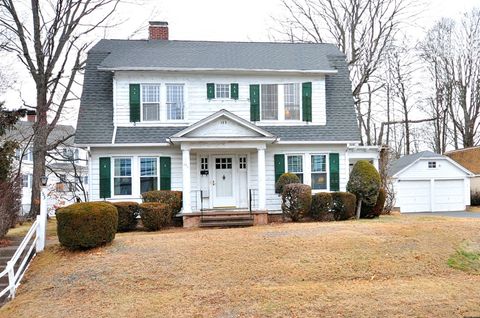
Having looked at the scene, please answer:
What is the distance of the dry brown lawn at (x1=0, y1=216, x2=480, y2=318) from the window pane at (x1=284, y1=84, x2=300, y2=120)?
704 cm

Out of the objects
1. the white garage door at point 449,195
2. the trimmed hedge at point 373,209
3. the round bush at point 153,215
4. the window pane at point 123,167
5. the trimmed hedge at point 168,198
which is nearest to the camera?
the round bush at point 153,215

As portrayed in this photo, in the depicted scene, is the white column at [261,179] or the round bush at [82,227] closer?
the round bush at [82,227]

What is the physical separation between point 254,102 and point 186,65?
3.02 meters

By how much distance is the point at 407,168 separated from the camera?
1128 inches

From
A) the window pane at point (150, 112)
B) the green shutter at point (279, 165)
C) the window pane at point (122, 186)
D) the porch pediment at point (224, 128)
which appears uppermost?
the window pane at point (150, 112)

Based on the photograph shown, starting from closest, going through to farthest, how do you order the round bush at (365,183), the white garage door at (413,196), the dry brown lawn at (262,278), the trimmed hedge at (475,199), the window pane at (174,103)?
the dry brown lawn at (262,278) < the round bush at (365,183) < the window pane at (174,103) < the white garage door at (413,196) < the trimmed hedge at (475,199)

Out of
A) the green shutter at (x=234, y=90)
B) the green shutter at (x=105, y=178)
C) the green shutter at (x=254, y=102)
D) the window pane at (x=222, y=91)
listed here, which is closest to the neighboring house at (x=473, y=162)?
the green shutter at (x=254, y=102)

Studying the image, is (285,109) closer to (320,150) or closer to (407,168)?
(320,150)

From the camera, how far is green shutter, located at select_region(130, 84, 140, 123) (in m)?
17.0

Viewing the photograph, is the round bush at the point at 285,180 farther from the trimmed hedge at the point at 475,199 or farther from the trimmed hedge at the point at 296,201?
the trimmed hedge at the point at 475,199

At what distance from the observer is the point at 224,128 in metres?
16.1

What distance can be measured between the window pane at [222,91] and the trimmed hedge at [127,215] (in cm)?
559

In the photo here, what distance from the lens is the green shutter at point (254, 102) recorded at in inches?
693

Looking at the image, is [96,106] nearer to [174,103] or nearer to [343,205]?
[174,103]
